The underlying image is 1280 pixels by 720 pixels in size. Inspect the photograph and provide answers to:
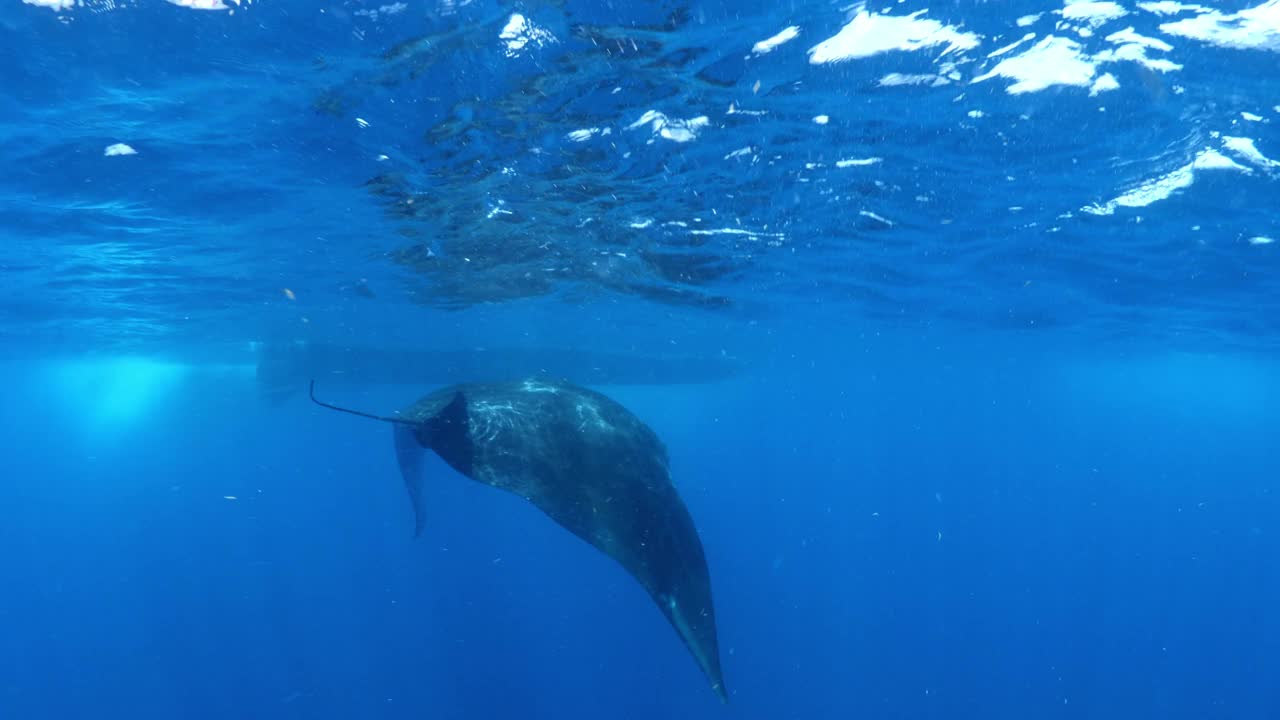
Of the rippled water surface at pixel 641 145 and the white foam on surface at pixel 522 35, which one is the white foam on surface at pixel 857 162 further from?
the white foam on surface at pixel 522 35

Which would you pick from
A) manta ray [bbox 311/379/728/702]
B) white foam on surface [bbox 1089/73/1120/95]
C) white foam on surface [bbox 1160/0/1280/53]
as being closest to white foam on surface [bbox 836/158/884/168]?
white foam on surface [bbox 1089/73/1120/95]

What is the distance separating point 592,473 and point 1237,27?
861 centimetres

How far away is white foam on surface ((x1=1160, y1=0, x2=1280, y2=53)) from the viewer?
7.20 metres

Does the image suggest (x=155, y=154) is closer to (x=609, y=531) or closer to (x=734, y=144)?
(x=734, y=144)

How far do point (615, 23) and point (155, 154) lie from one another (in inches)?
333

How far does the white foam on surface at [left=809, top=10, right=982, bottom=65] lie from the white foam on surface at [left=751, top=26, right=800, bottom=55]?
0.41 m

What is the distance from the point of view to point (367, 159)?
1151cm

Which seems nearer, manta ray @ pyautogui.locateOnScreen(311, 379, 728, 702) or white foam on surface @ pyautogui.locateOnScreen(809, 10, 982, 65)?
manta ray @ pyautogui.locateOnScreen(311, 379, 728, 702)

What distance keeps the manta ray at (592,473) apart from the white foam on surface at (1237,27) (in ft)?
24.7

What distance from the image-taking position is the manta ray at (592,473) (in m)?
4.94

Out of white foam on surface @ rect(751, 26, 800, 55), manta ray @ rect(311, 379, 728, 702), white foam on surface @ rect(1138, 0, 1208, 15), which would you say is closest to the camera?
manta ray @ rect(311, 379, 728, 702)

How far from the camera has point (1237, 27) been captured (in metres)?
7.41

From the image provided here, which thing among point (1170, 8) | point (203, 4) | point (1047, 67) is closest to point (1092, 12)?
point (1170, 8)

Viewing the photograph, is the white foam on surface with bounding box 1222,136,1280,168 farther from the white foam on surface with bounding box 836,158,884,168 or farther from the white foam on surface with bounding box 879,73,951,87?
the white foam on surface with bounding box 879,73,951,87
